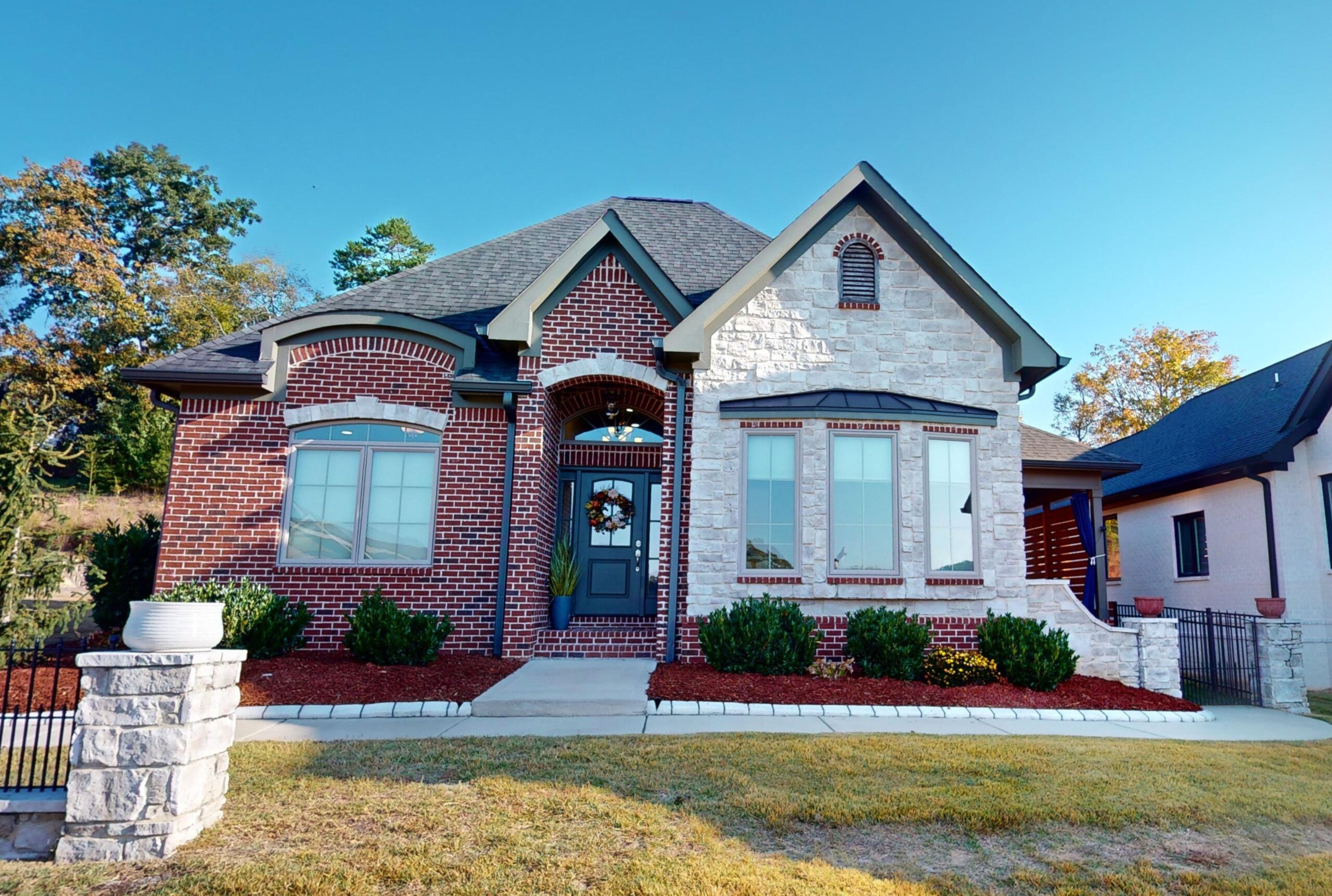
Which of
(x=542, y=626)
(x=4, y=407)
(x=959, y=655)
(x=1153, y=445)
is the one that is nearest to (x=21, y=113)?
(x=4, y=407)

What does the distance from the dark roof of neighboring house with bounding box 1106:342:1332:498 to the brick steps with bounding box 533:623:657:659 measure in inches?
426

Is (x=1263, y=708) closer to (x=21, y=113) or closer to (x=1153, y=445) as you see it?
(x=1153, y=445)

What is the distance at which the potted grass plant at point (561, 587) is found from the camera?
1096cm

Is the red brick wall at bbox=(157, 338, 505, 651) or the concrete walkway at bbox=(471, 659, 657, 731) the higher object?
the red brick wall at bbox=(157, 338, 505, 651)

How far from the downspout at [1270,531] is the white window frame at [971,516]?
6.49 meters

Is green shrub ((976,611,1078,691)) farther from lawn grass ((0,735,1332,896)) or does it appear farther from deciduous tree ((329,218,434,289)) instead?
deciduous tree ((329,218,434,289))

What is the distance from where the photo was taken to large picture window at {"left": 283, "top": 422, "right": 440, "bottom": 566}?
10.2 m

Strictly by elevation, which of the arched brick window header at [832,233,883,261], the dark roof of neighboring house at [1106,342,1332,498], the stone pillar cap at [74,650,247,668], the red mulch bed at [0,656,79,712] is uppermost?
the arched brick window header at [832,233,883,261]

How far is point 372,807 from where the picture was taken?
14.8ft

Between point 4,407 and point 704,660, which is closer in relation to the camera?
point 4,407

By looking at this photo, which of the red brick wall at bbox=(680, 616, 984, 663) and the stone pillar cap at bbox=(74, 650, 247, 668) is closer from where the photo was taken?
the stone pillar cap at bbox=(74, 650, 247, 668)

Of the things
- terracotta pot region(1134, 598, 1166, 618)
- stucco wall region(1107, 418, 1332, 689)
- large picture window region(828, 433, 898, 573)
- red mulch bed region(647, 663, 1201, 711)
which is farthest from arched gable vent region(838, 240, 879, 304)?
stucco wall region(1107, 418, 1332, 689)

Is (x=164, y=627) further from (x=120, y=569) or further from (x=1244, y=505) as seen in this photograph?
(x=1244, y=505)

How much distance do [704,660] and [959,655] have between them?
3.09 meters
